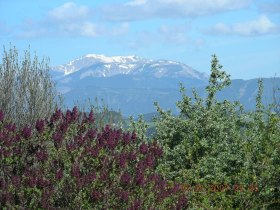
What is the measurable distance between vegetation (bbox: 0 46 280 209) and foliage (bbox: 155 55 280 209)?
16 millimetres

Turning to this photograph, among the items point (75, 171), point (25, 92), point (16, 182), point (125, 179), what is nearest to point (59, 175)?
point (75, 171)

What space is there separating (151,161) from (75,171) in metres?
1.04

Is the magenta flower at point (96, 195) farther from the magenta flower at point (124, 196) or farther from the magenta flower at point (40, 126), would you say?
the magenta flower at point (40, 126)

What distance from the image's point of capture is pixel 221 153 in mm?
8977

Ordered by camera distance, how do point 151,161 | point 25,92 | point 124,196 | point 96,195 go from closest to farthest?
1. point 96,195
2. point 124,196
3. point 151,161
4. point 25,92

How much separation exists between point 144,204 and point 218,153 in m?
4.19

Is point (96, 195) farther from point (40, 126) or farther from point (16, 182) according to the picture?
point (40, 126)

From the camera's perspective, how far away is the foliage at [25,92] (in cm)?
1504

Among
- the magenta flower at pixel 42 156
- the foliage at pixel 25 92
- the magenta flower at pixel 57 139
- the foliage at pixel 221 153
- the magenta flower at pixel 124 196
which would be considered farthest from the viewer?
the foliage at pixel 25 92

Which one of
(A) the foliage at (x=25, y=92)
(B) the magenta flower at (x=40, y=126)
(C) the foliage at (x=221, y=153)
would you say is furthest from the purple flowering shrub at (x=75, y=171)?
(A) the foliage at (x=25, y=92)

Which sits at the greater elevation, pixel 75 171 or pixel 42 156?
pixel 42 156

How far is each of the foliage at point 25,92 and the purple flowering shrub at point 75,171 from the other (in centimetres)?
863

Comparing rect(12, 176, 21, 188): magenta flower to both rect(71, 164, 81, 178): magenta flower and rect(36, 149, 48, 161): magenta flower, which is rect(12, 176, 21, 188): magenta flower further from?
rect(71, 164, 81, 178): magenta flower

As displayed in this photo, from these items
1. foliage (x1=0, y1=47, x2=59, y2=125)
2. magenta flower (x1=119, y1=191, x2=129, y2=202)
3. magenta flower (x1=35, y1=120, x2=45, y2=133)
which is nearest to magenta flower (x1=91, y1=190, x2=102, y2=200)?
magenta flower (x1=119, y1=191, x2=129, y2=202)
